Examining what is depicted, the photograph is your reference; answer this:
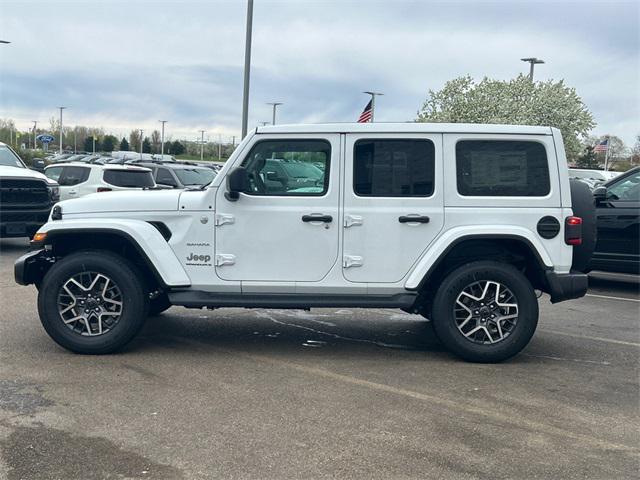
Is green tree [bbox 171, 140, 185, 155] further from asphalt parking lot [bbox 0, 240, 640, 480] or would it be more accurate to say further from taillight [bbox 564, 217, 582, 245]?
taillight [bbox 564, 217, 582, 245]

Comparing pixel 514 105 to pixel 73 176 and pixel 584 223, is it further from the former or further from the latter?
pixel 584 223

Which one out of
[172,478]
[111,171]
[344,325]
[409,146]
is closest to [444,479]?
[172,478]

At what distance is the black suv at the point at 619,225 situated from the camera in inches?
380

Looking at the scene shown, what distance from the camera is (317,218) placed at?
Result: 5914mm

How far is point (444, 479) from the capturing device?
3.74 meters

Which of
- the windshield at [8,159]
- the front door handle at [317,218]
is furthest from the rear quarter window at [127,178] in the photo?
the front door handle at [317,218]

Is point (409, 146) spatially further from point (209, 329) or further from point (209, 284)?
point (209, 329)

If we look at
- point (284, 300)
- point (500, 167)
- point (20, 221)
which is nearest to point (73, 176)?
point (20, 221)

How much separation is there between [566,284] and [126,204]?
3.86 m

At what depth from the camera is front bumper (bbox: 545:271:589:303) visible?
19.5 ft

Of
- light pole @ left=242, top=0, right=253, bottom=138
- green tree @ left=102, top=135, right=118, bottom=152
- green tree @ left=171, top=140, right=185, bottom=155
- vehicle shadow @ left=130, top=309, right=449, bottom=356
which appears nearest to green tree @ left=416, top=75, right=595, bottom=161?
light pole @ left=242, top=0, right=253, bottom=138

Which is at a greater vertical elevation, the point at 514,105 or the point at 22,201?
the point at 514,105

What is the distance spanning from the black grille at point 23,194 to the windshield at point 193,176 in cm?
496

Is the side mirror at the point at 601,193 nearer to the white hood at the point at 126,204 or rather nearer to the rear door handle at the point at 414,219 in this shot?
the rear door handle at the point at 414,219
